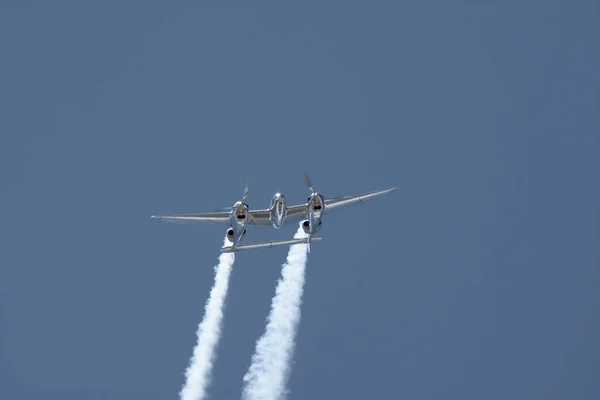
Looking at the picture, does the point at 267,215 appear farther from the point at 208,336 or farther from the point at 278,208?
the point at 208,336

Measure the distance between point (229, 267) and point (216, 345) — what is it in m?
5.18

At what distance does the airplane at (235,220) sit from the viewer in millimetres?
73250

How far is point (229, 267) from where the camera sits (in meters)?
87.2

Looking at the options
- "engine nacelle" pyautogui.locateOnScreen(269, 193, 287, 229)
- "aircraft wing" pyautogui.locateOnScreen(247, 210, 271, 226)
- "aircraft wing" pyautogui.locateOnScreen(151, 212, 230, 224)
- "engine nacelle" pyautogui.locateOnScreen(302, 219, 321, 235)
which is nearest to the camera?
"engine nacelle" pyautogui.locateOnScreen(269, 193, 287, 229)

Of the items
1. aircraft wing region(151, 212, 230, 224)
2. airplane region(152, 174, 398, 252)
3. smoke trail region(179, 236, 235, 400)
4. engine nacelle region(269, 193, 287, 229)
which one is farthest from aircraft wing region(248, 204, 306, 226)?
smoke trail region(179, 236, 235, 400)

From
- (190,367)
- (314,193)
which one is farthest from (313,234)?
(190,367)

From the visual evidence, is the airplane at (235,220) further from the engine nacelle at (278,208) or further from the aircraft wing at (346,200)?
the aircraft wing at (346,200)

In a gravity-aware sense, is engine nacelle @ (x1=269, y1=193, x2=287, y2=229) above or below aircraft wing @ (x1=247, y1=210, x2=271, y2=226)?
below

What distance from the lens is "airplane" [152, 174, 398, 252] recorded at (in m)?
74.8

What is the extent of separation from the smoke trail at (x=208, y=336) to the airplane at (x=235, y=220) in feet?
26.3

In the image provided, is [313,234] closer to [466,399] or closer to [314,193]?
[314,193]

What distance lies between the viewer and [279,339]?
275ft

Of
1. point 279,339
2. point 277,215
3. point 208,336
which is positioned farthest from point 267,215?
point 208,336

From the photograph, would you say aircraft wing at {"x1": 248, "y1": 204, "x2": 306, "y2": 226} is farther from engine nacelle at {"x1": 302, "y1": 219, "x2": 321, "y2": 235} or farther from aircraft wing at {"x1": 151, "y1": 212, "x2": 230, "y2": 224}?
aircraft wing at {"x1": 151, "y1": 212, "x2": 230, "y2": 224}
